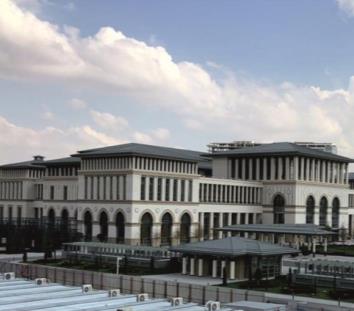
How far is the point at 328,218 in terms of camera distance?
5438 inches

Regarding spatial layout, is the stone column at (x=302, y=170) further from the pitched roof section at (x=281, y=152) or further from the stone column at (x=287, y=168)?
the stone column at (x=287, y=168)

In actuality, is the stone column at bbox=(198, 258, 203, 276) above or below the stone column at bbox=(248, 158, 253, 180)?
below

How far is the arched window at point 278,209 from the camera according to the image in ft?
424

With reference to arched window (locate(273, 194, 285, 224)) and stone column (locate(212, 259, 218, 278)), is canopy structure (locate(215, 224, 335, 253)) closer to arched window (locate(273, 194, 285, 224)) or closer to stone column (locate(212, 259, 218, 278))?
arched window (locate(273, 194, 285, 224))

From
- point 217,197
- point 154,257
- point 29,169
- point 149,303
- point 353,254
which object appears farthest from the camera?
point 29,169

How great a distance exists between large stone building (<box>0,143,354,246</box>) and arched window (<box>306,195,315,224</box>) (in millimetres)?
180

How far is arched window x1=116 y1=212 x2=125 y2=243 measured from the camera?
10844 cm

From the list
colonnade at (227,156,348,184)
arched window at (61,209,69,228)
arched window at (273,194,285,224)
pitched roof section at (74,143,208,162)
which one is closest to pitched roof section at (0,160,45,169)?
arched window at (61,209,69,228)

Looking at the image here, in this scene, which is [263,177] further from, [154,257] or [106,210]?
[154,257]

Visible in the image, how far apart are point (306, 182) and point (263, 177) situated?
7.90 m

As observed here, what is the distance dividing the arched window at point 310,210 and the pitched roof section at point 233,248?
57212mm

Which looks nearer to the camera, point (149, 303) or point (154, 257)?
point (149, 303)

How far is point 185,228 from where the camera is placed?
384 feet

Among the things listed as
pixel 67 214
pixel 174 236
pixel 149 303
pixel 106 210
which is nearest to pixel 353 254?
pixel 174 236
